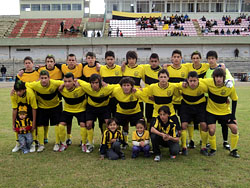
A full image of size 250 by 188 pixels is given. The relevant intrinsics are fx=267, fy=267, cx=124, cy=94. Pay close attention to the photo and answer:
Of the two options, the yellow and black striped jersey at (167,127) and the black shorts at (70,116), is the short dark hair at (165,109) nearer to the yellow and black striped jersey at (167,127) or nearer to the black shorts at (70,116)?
the yellow and black striped jersey at (167,127)

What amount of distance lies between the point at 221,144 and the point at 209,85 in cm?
164

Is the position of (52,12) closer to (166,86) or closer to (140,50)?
(140,50)

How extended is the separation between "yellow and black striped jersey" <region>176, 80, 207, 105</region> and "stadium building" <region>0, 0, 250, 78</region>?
90.1 feet

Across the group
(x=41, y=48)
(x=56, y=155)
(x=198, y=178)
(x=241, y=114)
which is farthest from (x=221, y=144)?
(x=41, y=48)

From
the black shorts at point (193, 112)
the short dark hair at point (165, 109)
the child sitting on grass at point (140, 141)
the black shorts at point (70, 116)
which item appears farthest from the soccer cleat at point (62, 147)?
the black shorts at point (193, 112)

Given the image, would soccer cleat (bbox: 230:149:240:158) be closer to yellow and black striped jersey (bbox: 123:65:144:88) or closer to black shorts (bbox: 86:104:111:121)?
yellow and black striped jersey (bbox: 123:65:144:88)

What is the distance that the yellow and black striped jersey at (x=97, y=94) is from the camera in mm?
5770

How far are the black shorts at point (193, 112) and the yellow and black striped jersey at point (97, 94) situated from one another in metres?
1.64

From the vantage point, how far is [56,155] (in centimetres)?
546

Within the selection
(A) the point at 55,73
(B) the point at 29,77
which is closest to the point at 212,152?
(A) the point at 55,73

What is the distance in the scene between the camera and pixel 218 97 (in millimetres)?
5461

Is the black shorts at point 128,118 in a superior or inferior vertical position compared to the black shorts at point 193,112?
inferior

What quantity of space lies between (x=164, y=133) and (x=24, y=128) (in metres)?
3.02

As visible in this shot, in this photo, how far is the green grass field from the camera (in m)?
4.00
